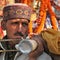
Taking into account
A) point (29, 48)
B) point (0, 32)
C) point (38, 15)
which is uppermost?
point (29, 48)

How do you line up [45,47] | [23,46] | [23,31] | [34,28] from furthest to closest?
[34,28] < [23,31] < [45,47] < [23,46]

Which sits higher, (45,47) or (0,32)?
(45,47)

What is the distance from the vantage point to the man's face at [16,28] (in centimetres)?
136

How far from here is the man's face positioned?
1.36 metres

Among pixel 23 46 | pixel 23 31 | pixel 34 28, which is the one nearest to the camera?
pixel 23 46

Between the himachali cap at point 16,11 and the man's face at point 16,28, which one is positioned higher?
the himachali cap at point 16,11

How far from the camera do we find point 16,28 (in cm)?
141

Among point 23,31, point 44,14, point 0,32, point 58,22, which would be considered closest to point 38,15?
point 44,14

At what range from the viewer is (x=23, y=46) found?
863 mm

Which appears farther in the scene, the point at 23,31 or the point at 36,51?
the point at 23,31

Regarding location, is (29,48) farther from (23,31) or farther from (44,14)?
(44,14)

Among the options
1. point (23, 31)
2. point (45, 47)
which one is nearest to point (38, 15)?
point (23, 31)

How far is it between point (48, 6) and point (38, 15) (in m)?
0.09

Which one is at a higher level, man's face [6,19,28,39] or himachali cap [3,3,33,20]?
himachali cap [3,3,33,20]
